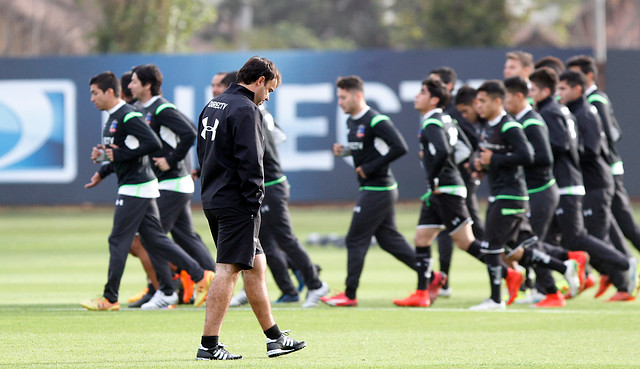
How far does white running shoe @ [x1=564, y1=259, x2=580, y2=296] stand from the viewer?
1156 centimetres

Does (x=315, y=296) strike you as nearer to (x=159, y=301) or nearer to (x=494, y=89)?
(x=159, y=301)

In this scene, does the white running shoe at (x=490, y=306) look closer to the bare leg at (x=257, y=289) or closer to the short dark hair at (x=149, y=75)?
the bare leg at (x=257, y=289)

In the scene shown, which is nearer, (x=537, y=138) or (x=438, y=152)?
(x=537, y=138)

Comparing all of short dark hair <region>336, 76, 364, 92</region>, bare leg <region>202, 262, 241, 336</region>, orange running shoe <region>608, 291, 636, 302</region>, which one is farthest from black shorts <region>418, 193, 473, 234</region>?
bare leg <region>202, 262, 241, 336</region>

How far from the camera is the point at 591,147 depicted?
12367 mm

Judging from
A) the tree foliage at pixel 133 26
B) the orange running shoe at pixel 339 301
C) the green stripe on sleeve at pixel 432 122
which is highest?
the tree foliage at pixel 133 26

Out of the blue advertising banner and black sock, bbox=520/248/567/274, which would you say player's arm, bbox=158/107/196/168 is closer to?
black sock, bbox=520/248/567/274

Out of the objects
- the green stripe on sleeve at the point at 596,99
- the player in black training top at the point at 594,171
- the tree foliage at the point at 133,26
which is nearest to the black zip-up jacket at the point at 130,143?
the player in black training top at the point at 594,171

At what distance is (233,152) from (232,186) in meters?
0.23

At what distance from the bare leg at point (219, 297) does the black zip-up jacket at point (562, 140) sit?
5125 mm

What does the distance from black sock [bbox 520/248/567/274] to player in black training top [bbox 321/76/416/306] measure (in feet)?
4.75

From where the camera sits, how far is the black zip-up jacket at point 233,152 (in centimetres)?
771

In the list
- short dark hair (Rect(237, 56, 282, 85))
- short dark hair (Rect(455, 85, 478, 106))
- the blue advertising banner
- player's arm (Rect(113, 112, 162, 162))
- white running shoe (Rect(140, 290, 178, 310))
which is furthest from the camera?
the blue advertising banner

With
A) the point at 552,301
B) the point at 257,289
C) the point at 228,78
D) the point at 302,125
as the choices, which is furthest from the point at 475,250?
the point at 302,125
